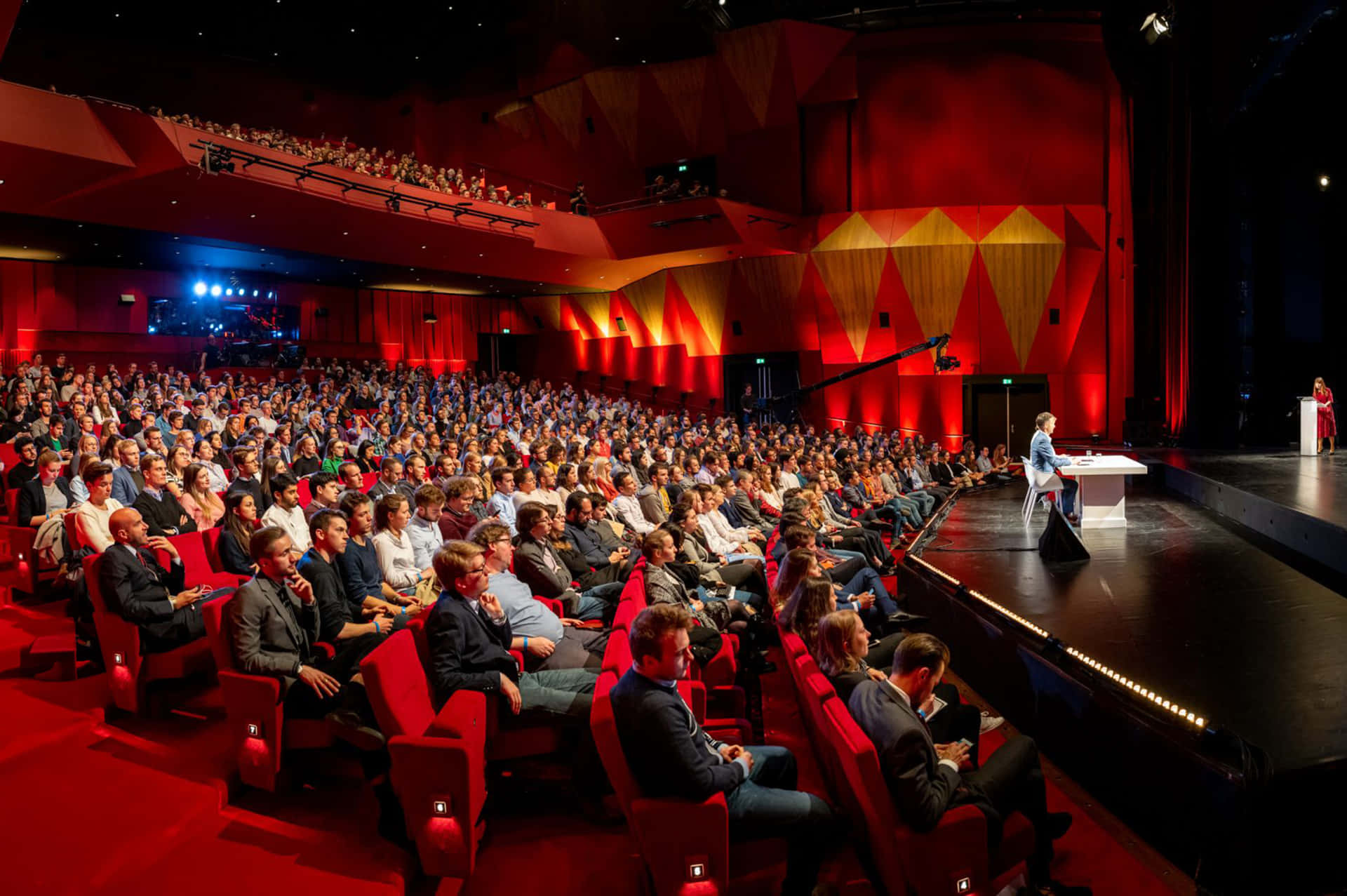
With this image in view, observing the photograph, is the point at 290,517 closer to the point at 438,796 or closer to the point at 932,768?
the point at 438,796

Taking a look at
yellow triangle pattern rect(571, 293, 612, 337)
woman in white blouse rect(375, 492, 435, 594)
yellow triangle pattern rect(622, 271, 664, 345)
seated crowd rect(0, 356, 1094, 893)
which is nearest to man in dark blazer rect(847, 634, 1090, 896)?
seated crowd rect(0, 356, 1094, 893)

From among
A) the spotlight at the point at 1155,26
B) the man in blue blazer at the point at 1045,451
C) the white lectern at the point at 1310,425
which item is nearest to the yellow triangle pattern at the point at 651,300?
the spotlight at the point at 1155,26

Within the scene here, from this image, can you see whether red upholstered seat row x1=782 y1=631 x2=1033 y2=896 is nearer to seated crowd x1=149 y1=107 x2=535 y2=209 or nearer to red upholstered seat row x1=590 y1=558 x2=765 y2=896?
red upholstered seat row x1=590 y1=558 x2=765 y2=896

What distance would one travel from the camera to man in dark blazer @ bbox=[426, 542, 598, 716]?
8.56ft

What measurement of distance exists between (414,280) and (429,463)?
9.86 meters

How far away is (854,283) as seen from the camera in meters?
15.1

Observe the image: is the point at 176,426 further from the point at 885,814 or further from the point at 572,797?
the point at 885,814

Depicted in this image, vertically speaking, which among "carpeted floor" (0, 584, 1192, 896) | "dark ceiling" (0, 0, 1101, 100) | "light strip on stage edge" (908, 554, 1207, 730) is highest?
"dark ceiling" (0, 0, 1101, 100)

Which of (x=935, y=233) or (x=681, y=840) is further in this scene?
(x=935, y=233)

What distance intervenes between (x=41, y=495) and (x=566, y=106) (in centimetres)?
1352

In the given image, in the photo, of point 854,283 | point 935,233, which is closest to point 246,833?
point 854,283

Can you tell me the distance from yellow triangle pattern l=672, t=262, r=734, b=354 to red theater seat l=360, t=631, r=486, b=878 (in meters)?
14.0

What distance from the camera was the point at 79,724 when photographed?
124 inches

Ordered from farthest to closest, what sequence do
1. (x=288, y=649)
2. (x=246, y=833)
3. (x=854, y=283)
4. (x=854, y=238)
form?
(x=854, y=283) → (x=854, y=238) → (x=288, y=649) → (x=246, y=833)
